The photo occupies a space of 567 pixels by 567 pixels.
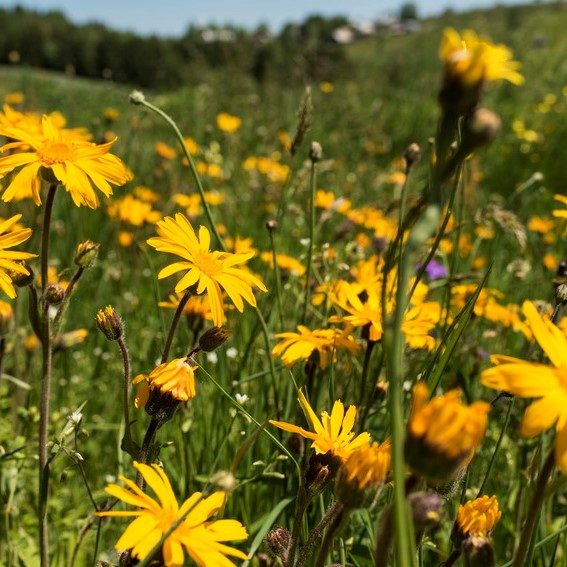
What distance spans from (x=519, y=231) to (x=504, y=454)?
60cm

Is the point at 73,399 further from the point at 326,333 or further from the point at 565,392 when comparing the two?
the point at 565,392

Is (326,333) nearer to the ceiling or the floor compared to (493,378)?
nearer to the floor

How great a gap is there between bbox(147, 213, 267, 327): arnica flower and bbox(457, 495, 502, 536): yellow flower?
0.44 meters

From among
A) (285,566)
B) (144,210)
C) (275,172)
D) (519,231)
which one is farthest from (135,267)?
(285,566)

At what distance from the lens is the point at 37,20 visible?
82.5ft

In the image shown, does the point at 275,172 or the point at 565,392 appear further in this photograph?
the point at 275,172

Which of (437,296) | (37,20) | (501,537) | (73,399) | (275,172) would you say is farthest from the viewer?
(37,20)

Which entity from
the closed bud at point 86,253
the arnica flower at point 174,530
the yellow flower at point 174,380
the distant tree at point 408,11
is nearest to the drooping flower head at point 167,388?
the yellow flower at point 174,380

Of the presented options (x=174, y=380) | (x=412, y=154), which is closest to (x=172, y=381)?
(x=174, y=380)

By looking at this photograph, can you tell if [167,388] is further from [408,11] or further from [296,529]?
[408,11]

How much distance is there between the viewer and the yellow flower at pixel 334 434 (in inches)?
35.9

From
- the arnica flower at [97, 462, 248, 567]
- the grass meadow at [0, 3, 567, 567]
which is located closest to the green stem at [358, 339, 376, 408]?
the grass meadow at [0, 3, 567, 567]

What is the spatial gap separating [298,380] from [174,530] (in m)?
0.83

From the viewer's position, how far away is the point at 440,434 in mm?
573
